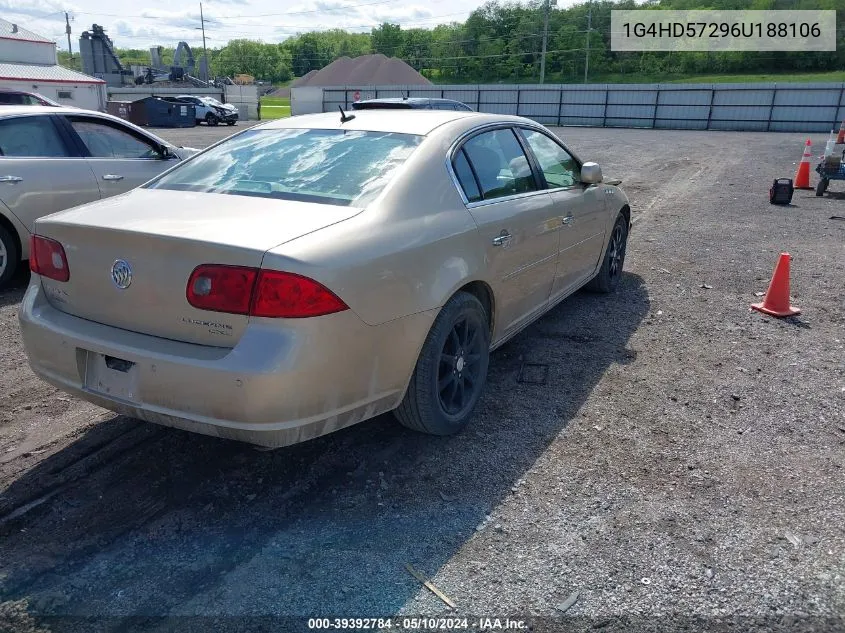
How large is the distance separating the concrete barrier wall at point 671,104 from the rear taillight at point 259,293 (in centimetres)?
3796

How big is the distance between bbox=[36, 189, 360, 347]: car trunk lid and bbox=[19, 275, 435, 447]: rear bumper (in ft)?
0.25

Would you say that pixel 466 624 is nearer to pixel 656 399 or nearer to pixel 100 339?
pixel 100 339

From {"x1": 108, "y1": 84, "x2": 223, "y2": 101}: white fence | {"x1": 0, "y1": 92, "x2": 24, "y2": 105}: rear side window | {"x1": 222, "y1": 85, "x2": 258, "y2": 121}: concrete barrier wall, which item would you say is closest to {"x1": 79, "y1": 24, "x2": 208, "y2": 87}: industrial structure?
{"x1": 108, "y1": 84, "x2": 223, "y2": 101}: white fence

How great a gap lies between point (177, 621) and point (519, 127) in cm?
360

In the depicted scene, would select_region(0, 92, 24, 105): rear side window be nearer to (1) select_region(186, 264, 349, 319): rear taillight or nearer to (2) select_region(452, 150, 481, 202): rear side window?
(2) select_region(452, 150, 481, 202): rear side window

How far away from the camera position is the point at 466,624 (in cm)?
238

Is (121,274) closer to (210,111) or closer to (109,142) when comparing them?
(109,142)

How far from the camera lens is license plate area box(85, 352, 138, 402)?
113 inches

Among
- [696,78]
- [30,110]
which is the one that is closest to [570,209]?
[30,110]

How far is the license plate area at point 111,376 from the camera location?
2861mm

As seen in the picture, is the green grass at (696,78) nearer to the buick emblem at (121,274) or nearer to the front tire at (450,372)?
the front tire at (450,372)

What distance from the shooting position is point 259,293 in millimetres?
2635

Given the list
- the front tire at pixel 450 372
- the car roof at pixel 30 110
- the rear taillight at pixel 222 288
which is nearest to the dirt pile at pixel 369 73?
the car roof at pixel 30 110

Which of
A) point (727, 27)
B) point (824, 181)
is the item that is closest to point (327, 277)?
point (824, 181)
